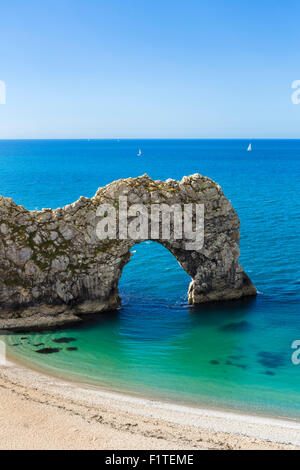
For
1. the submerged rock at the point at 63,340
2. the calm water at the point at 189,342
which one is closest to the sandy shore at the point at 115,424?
the calm water at the point at 189,342

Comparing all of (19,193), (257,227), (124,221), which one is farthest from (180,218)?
(19,193)

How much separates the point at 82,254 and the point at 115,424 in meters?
15.4

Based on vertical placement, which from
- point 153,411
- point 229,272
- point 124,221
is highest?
point 124,221

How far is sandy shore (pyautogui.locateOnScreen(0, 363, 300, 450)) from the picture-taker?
20.7m

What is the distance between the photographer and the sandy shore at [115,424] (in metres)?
20.7

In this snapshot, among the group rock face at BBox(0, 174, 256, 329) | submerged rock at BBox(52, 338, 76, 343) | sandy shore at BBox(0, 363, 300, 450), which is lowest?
sandy shore at BBox(0, 363, 300, 450)

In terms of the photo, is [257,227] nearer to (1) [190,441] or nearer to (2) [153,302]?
(2) [153,302]

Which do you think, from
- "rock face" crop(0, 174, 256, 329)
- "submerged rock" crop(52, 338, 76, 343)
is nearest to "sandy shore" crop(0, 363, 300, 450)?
"submerged rock" crop(52, 338, 76, 343)

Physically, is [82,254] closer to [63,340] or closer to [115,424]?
[63,340]

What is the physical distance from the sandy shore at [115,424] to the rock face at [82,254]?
9.07 m

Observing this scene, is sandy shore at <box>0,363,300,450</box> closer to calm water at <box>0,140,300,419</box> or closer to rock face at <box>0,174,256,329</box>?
calm water at <box>0,140,300,419</box>

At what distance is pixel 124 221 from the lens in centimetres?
3591

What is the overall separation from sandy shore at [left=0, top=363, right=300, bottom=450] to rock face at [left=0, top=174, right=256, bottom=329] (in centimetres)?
907

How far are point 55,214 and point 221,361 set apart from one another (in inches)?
638
